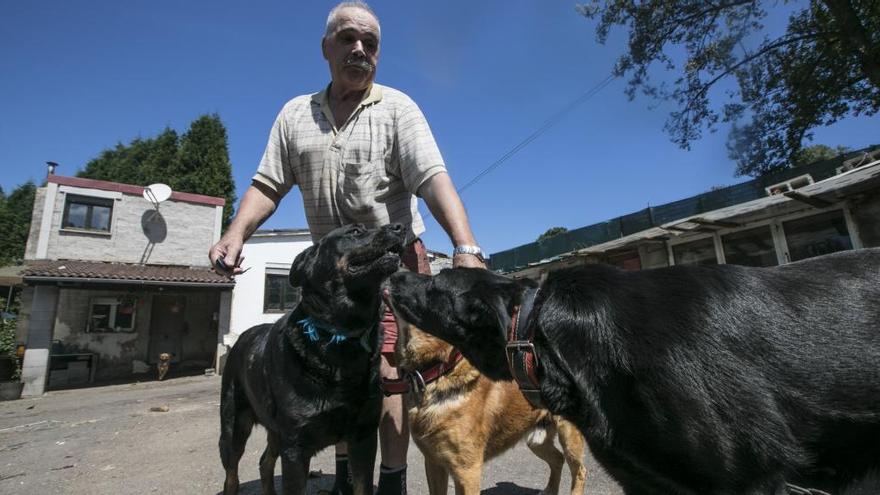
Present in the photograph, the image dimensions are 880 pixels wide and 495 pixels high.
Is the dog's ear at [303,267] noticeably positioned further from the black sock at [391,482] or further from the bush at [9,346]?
the bush at [9,346]

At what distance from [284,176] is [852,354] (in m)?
2.81

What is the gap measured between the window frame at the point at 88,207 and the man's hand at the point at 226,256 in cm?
1784

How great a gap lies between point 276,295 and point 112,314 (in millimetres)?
6089

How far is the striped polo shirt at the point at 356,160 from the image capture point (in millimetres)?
2418

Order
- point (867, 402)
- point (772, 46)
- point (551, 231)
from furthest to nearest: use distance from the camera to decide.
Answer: point (551, 231), point (772, 46), point (867, 402)

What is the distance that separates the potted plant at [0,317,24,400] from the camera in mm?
12242

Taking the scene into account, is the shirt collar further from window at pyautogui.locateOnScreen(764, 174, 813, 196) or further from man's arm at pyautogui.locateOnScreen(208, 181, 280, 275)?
window at pyautogui.locateOnScreen(764, 174, 813, 196)

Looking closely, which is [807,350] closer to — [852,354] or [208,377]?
[852,354]

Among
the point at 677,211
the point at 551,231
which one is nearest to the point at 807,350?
the point at 677,211

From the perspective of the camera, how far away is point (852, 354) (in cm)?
138

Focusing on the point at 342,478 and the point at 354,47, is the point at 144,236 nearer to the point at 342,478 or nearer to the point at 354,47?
the point at 342,478

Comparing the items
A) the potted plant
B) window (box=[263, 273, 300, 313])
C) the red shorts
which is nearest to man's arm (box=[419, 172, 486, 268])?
the red shorts

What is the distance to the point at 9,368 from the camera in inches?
508

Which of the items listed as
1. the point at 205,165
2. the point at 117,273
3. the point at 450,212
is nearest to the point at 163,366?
the point at 117,273
